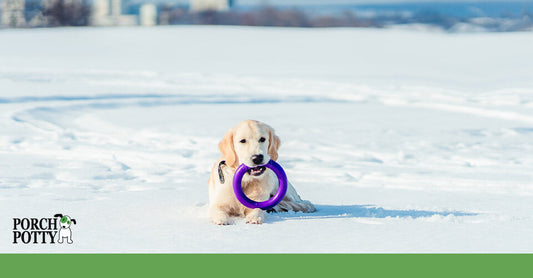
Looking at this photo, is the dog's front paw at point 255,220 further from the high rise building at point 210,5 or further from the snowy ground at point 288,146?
the high rise building at point 210,5

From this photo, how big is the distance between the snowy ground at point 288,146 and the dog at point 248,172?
14 cm

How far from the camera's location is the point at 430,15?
108 ft

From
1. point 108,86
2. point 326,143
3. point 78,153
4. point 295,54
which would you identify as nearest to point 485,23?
point 295,54

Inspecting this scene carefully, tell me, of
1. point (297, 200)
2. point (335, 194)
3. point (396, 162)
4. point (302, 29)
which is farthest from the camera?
point (302, 29)

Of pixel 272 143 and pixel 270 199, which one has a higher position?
pixel 272 143

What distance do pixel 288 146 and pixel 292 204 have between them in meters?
3.61

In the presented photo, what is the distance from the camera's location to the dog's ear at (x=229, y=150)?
4.21 m

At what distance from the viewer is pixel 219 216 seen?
4301 millimetres

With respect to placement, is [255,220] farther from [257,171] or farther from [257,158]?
[257,158]

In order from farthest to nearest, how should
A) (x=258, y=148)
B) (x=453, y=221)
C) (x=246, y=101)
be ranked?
(x=246, y=101) < (x=453, y=221) < (x=258, y=148)

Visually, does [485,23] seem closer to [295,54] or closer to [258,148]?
[295,54]

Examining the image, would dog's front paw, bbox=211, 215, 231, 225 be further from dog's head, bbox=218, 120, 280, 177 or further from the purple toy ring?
dog's head, bbox=218, 120, 280, 177

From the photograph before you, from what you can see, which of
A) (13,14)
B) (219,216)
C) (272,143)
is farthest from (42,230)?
(13,14)

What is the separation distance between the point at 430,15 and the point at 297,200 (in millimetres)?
29361
